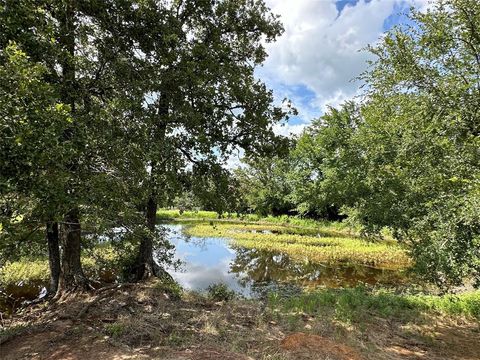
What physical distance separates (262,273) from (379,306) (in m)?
8.24

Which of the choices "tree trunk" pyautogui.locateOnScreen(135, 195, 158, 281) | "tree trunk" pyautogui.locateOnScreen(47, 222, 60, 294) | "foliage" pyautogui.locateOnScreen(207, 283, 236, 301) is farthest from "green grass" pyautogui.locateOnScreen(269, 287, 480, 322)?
"tree trunk" pyautogui.locateOnScreen(47, 222, 60, 294)

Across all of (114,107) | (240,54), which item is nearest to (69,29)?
(114,107)

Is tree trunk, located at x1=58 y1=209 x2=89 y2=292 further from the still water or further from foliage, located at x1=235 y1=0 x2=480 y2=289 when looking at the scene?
foliage, located at x1=235 y1=0 x2=480 y2=289

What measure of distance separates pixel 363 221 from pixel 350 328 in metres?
4.19

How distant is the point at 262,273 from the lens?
1867 cm

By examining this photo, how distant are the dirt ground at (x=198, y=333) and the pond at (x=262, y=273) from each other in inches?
163

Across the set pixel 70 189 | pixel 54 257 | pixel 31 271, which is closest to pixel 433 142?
pixel 70 189

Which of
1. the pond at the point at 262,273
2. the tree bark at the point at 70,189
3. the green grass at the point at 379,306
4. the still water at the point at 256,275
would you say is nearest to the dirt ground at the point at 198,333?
the green grass at the point at 379,306

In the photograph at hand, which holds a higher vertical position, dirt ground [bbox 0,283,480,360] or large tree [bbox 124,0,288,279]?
large tree [bbox 124,0,288,279]

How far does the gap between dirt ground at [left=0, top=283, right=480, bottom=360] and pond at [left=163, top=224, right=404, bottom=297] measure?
13.6ft

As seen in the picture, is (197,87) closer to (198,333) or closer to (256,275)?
(198,333)

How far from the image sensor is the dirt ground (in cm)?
695

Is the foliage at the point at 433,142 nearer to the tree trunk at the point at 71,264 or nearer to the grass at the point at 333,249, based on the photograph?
the tree trunk at the point at 71,264

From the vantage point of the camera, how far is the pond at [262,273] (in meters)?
16.2
